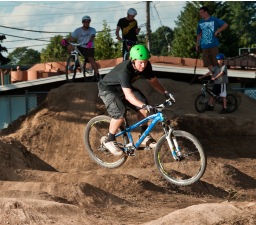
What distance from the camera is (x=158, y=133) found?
1689 centimetres

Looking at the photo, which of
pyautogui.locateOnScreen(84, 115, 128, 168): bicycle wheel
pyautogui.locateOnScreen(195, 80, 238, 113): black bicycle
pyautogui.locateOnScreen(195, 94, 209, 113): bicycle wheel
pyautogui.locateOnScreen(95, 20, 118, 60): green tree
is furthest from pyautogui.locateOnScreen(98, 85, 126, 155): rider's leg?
pyautogui.locateOnScreen(95, 20, 118, 60): green tree

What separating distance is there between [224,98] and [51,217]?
36.0 ft

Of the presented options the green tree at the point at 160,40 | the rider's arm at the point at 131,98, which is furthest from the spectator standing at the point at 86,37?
the green tree at the point at 160,40

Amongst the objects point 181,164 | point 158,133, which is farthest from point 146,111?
point 158,133

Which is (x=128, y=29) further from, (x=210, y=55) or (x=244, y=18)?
(x=244, y=18)

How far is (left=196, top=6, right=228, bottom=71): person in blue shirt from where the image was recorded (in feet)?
55.5

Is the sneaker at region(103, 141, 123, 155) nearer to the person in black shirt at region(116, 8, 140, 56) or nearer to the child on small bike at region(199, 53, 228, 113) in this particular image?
the person in black shirt at region(116, 8, 140, 56)

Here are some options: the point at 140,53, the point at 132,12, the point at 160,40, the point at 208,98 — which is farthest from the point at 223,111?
the point at 160,40

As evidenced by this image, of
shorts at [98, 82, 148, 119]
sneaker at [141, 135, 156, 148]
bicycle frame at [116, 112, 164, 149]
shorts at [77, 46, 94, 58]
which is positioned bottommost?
sneaker at [141, 135, 156, 148]

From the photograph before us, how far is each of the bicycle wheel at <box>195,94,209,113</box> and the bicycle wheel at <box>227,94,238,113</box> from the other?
2.33 feet

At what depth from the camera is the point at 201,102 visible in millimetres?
18500

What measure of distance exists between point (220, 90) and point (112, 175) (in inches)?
281

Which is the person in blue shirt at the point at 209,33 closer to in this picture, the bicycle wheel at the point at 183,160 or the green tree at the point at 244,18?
the bicycle wheel at the point at 183,160

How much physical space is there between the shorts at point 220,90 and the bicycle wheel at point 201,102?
0.40 metres
